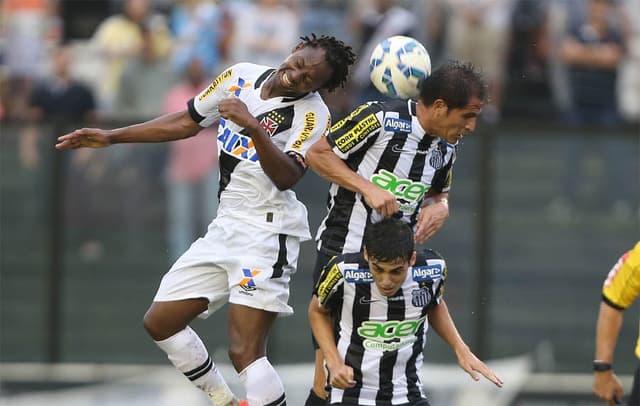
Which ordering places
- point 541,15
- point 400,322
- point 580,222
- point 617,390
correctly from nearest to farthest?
1. point 400,322
2. point 617,390
3. point 580,222
4. point 541,15

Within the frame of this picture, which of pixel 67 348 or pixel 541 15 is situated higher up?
pixel 541 15

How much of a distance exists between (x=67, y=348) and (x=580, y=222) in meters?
5.13

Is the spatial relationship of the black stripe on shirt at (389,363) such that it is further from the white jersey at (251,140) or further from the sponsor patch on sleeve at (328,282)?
the white jersey at (251,140)

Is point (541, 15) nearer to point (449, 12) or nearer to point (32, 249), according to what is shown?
point (449, 12)

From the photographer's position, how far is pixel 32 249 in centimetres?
1309

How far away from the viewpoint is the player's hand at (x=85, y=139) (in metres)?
7.35

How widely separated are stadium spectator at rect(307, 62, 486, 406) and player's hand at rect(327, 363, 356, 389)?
79 cm

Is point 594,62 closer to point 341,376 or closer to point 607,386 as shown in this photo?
point 607,386

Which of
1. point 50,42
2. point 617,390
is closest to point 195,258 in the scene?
point 617,390

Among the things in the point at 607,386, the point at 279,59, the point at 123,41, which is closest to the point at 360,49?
the point at 279,59

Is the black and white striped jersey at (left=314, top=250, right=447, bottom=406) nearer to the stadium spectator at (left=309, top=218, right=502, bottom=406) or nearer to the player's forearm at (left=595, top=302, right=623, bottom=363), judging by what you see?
the stadium spectator at (left=309, top=218, right=502, bottom=406)

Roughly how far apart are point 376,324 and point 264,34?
23.4 feet

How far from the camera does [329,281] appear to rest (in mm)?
6625

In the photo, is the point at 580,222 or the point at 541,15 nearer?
the point at 580,222
